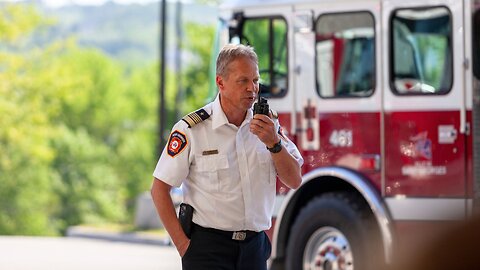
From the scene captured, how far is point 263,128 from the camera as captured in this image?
4410mm

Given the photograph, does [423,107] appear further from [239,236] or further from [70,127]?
[70,127]

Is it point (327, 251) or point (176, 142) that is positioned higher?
point (176, 142)

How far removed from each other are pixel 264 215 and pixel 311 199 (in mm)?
4641

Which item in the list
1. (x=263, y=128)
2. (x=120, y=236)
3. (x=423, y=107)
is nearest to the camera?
(x=263, y=128)

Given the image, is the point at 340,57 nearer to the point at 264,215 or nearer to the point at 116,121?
the point at 264,215

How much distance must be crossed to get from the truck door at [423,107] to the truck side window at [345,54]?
18 centimetres

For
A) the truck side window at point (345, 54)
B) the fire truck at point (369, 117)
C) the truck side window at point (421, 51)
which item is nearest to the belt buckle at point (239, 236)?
the fire truck at point (369, 117)

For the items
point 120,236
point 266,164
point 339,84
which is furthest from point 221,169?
point 120,236

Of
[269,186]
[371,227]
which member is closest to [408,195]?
[371,227]

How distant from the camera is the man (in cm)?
460

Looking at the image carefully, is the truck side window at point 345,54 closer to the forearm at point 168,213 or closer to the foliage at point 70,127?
the forearm at point 168,213

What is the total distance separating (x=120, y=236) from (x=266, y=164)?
55.2 ft

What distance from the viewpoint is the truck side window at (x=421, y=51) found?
28.3ft

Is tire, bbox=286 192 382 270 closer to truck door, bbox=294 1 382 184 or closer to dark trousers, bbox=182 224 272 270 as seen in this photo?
truck door, bbox=294 1 382 184
